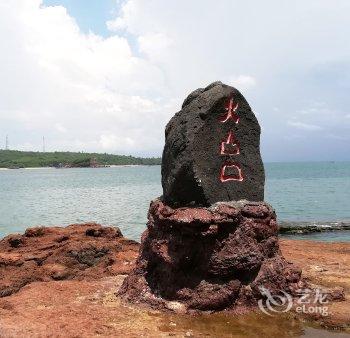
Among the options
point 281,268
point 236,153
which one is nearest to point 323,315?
point 281,268

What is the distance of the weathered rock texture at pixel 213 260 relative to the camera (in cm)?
822

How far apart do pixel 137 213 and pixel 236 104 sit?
26.7 metres

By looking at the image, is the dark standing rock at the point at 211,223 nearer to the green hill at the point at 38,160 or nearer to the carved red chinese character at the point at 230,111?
the carved red chinese character at the point at 230,111

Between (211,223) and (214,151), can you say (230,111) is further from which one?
(211,223)

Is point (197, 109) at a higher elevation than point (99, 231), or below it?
higher

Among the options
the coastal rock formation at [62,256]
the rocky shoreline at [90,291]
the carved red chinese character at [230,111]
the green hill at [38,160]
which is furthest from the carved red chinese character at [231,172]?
the green hill at [38,160]

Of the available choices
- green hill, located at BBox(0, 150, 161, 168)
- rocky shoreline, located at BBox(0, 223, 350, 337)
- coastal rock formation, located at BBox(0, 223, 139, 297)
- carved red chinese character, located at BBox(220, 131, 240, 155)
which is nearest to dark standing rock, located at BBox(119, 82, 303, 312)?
carved red chinese character, located at BBox(220, 131, 240, 155)

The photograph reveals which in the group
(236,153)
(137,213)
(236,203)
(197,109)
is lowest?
(137,213)

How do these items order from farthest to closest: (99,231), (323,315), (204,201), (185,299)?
(99,231)
(204,201)
(185,299)
(323,315)

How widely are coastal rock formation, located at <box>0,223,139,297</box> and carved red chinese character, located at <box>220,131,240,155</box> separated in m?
4.20

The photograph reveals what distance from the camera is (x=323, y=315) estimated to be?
25.5ft

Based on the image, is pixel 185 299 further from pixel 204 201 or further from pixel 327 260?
pixel 327 260

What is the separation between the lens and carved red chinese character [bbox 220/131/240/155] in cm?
918

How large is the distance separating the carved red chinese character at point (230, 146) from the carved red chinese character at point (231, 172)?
0.22m
